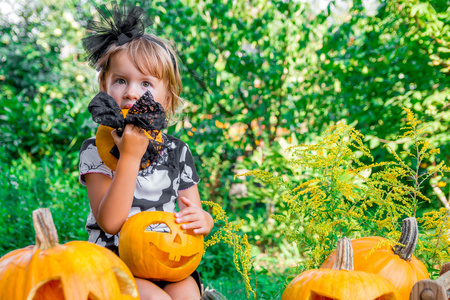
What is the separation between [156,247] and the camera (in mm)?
1362

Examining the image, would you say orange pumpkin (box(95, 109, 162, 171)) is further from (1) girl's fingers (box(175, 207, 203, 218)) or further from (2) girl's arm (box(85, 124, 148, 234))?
(1) girl's fingers (box(175, 207, 203, 218))

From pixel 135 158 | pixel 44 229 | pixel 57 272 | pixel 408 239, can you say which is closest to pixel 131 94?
pixel 135 158

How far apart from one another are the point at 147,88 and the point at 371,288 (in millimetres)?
1238

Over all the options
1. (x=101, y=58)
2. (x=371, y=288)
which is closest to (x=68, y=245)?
(x=371, y=288)

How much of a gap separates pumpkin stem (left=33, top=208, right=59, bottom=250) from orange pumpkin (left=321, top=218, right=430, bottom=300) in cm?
92

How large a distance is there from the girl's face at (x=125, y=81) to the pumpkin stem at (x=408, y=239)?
1183 millimetres

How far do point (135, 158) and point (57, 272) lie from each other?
21.6 inches

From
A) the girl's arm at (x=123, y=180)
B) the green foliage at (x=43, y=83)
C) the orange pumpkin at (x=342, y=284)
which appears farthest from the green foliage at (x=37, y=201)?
the orange pumpkin at (x=342, y=284)

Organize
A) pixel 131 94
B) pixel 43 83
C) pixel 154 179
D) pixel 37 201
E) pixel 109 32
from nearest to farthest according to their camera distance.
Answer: pixel 131 94 → pixel 154 179 → pixel 109 32 → pixel 37 201 → pixel 43 83

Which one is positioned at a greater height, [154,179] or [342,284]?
[154,179]

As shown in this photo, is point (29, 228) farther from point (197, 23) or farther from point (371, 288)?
point (371, 288)

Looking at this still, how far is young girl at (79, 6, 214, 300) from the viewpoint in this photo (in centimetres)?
141

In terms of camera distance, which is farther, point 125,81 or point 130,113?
point 125,81

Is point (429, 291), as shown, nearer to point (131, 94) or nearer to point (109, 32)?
point (131, 94)
